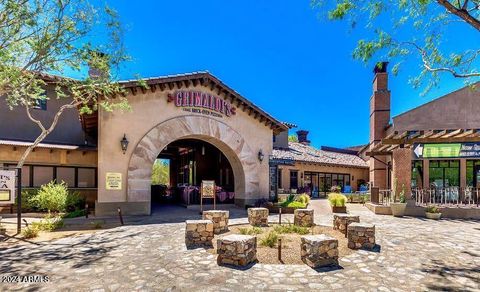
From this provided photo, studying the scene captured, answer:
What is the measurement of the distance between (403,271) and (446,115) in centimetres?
1944

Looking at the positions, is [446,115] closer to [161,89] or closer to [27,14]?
[161,89]

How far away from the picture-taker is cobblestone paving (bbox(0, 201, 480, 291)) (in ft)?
18.5

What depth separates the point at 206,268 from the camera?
647 centimetres

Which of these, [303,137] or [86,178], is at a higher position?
[303,137]

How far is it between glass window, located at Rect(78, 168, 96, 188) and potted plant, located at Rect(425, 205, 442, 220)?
1702cm

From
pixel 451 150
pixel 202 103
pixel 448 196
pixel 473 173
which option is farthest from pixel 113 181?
pixel 473 173

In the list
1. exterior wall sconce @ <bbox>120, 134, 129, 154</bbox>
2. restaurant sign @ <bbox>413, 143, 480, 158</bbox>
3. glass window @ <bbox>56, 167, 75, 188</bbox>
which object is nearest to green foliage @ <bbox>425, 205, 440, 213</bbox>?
restaurant sign @ <bbox>413, 143, 480, 158</bbox>

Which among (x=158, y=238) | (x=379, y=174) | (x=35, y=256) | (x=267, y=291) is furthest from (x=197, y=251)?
(x=379, y=174)

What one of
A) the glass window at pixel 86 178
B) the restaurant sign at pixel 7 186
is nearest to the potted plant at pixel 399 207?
the glass window at pixel 86 178

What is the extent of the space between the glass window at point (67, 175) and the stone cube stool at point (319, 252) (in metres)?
14.0

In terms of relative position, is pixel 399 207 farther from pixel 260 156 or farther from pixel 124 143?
pixel 124 143

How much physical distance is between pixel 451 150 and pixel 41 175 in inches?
802

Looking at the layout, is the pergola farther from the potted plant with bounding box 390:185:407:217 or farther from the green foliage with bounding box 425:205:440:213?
the green foliage with bounding box 425:205:440:213

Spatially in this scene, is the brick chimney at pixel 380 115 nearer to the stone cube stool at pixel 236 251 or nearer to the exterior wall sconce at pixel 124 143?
the exterior wall sconce at pixel 124 143
